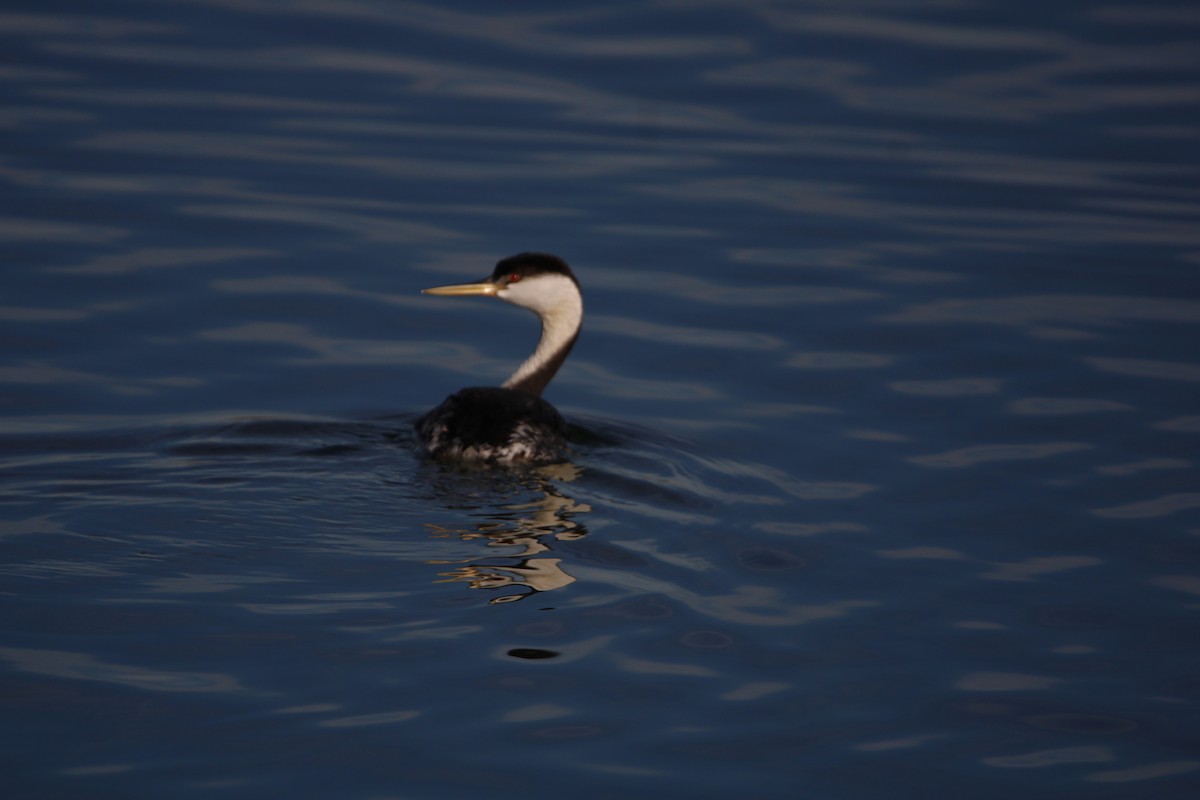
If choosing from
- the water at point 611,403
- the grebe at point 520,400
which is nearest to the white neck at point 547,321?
the grebe at point 520,400

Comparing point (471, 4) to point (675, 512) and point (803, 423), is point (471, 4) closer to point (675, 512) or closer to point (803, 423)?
point (803, 423)

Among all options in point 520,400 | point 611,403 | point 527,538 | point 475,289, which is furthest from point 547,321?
point 527,538

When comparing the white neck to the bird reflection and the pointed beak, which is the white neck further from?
the bird reflection

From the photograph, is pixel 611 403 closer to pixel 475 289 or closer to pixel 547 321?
pixel 547 321

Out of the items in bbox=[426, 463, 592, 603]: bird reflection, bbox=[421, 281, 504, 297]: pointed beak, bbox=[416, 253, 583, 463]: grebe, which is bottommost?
bbox=[426, 463, 592, 603]: bird reflection

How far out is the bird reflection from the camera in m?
7.47

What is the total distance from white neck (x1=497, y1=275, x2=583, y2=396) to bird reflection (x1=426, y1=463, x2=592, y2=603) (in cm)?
128

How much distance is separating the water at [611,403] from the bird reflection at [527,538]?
4 cm

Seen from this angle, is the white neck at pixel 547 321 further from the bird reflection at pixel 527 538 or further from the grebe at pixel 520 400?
the bird reflection at pixel 527 538

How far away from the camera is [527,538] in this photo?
8047mm

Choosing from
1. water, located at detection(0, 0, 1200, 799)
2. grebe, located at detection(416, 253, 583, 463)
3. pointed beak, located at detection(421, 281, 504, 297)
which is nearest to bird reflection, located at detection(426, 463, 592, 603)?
water, located at detection(0, 0, 1200, 799)

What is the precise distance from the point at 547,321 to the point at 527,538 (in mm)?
2732

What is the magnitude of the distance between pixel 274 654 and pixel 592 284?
686 centimetres

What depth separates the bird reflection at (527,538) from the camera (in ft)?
24.5
